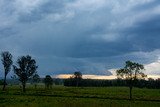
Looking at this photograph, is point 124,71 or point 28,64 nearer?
point 124,71

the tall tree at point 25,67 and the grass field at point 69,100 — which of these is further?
the tall tree at point 25,67

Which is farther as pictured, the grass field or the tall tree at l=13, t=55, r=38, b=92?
the tall tree at l=13, t=55, r=38, b=92

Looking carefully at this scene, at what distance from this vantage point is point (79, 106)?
170ft

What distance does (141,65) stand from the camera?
364 feet

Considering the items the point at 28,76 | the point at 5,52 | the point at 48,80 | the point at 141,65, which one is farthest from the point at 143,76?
the point at 48,80

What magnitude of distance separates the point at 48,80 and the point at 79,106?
135723 millimetres

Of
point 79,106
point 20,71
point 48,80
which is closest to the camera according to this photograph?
point 79,106

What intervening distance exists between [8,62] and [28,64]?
954 cm

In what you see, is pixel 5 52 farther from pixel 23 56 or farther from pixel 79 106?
pixel 79 106

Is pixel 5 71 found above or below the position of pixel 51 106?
above

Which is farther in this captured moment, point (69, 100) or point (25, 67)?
point (25, 67)

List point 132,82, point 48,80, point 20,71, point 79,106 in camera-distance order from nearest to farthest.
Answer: point 79,106 < point 132,82 < point 20,71 < point 48,80

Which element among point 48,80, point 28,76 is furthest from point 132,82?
point 48,80

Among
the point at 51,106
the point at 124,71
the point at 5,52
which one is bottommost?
the point at 51,106
